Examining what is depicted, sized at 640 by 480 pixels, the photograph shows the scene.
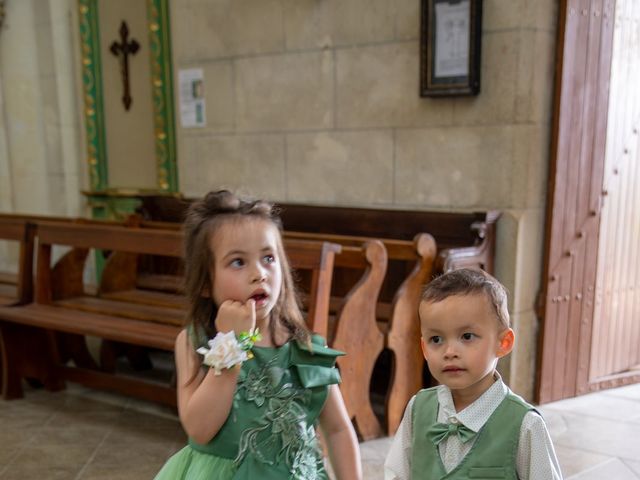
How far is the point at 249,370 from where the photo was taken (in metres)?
1.65

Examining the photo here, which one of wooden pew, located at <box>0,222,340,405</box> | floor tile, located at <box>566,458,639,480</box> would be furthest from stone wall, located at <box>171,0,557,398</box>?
wooden pew, located at <box>0,222,340,405</box>

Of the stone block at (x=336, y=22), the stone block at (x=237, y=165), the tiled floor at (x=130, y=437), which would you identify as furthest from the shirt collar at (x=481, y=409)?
the stone block at (x=237, y=165)

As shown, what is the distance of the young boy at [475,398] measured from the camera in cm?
128

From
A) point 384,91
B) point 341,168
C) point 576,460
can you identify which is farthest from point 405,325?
point 384,91

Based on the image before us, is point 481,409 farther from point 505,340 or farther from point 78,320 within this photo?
point 78,320

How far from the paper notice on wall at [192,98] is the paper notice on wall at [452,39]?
77.5 inches

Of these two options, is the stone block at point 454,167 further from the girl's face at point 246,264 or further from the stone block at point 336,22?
the girl's face at point 246,264

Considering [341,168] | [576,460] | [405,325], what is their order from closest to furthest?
[576,460], [405,325], [341,168]

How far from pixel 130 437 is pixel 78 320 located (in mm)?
708

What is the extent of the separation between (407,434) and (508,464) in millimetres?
241

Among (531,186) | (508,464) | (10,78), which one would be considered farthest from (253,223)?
(10,78)

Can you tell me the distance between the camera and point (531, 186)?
12.1ft

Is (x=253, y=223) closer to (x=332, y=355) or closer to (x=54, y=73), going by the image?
(x=332, y=355)

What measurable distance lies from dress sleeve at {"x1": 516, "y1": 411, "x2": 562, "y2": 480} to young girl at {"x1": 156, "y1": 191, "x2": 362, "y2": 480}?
0.54 meters
